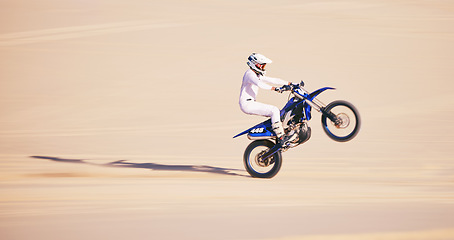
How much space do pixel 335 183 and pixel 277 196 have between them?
1920 mm

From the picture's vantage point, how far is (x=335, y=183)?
34.4ft

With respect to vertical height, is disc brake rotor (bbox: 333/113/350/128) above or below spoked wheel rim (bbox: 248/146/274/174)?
above

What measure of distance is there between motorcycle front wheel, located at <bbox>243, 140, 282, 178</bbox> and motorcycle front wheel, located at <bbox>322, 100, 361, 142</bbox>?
3.10 feet

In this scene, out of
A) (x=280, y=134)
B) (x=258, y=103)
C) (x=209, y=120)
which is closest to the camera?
(x=280, y=134)

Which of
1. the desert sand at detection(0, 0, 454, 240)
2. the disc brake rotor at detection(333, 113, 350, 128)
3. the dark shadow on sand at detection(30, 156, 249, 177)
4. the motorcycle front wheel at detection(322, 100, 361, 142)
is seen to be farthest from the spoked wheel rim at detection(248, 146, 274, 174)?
the disc brake rotor at detection(333, 113, 350, 128)

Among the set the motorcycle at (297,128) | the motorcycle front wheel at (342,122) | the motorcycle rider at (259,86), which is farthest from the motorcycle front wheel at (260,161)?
the motorcycle front wheel at (342,122)

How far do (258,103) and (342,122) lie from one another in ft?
4.52

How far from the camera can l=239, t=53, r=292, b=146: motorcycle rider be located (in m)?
10.5

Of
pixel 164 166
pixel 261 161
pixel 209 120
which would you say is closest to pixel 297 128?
pixel 261 161

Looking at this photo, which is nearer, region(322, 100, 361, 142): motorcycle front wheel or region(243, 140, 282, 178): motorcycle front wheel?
region(322, 100, 361, 142): motorcycle front wheel

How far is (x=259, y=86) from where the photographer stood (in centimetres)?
1044

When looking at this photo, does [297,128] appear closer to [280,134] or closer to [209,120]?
[280,134]

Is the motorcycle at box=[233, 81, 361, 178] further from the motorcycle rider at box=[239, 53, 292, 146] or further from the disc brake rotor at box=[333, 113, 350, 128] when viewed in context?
the motorcycle rider at box=[239, 53, 292, 146]
